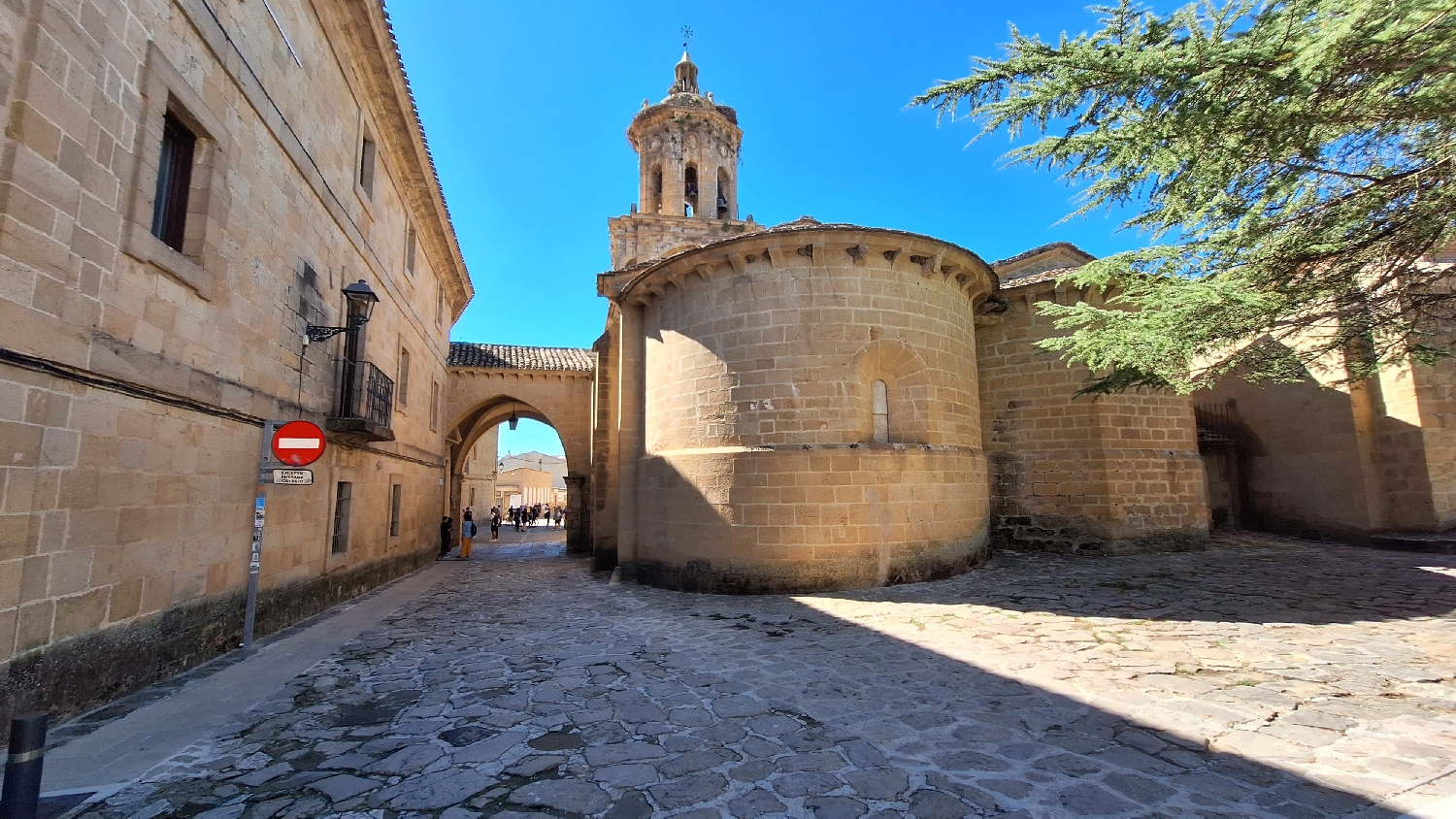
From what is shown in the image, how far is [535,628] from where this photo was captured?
6.91 m

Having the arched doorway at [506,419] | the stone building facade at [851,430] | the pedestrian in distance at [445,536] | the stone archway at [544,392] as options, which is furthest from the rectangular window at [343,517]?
the stone archway at [544,392]

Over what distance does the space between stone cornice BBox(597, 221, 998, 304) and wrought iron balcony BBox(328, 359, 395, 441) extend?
459 cm

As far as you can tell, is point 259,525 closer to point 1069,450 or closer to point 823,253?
point 823,253

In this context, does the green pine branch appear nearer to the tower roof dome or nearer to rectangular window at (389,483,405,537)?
rectangular window at (389,483,405,537)

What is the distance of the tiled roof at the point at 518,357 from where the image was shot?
18.8 metres

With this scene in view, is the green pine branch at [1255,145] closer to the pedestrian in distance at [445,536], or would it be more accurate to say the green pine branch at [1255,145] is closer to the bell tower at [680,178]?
the pedestrian in distance at [445,536]

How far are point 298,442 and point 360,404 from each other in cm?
285

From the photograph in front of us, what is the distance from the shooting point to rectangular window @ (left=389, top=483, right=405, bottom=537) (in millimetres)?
11234

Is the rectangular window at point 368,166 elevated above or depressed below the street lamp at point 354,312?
above

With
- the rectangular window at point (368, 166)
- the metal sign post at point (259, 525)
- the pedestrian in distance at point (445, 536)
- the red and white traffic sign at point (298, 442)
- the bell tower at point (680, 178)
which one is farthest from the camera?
the bell tower at point (680, 178)

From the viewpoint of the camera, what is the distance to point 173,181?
5242 mm

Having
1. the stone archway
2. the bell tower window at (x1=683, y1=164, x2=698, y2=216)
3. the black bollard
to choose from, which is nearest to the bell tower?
the bell tower window at (x1=683, y1=164, x2=698, y2=216)

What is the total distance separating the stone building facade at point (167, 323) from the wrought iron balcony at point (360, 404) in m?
0.04

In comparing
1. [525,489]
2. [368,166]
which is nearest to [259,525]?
[368,166]
